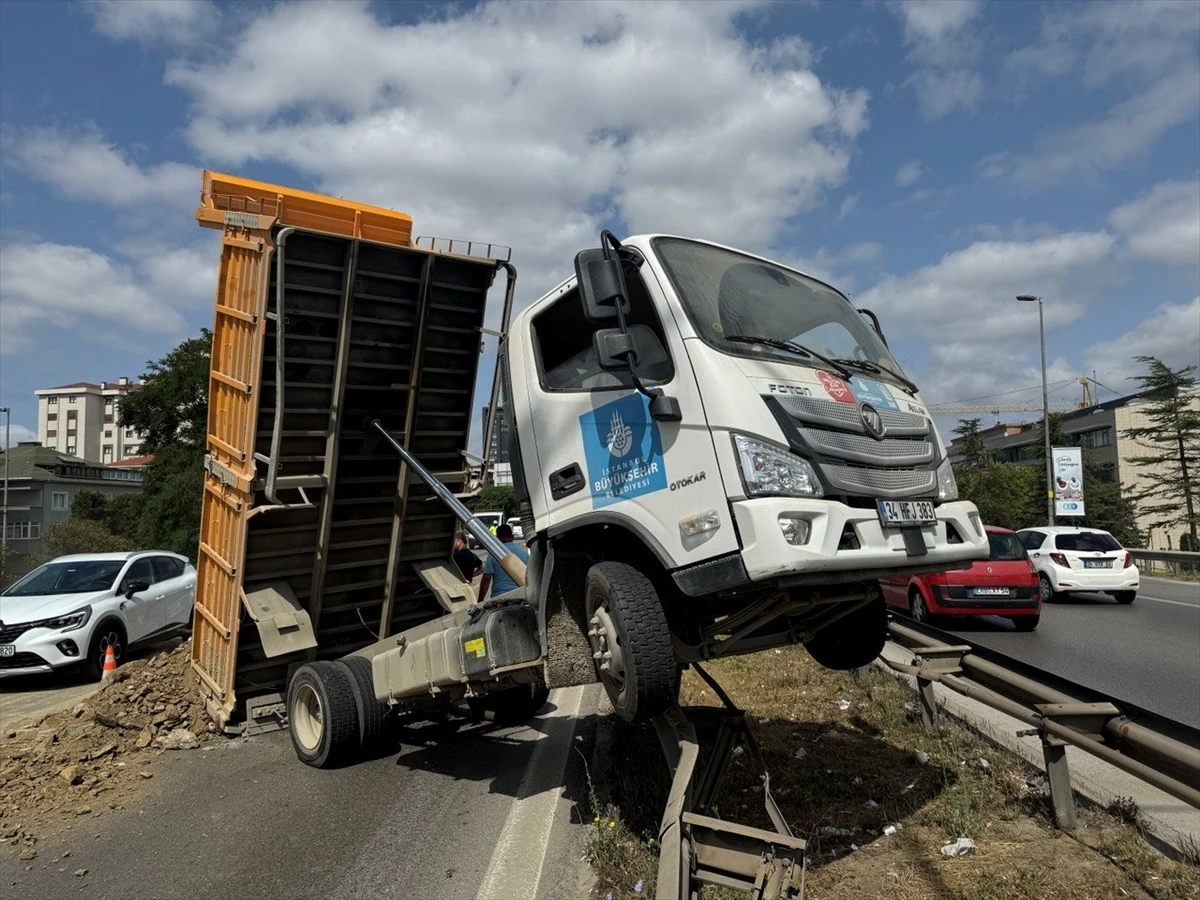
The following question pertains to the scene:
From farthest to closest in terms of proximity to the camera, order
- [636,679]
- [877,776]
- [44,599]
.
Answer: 1. [44,599]
2. [877,776]
3. [636,679]

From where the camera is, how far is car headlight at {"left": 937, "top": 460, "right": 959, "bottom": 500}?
159 inches

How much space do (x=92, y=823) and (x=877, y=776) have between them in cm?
477

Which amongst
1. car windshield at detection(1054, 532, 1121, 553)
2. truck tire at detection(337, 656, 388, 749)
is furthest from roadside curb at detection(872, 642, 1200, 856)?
car windshield at detection(1054, 532, 1121, 553)

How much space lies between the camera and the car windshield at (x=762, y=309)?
152 inches

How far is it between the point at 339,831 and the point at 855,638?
125 inches

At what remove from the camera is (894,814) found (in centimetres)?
450

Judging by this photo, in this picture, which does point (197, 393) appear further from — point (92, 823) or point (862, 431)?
point (862, 431)

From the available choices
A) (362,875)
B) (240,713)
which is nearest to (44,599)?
(240,713)

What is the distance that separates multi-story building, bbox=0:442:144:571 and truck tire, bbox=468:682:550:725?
52.3 meters

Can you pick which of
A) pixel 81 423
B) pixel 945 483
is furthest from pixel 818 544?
pixel 81 423

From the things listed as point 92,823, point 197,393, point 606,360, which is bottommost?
point 92,823

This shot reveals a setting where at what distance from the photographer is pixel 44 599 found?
35.1ft

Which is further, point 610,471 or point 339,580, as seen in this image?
point 339,580

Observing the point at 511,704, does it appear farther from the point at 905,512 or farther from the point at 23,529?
the point at 23,529
